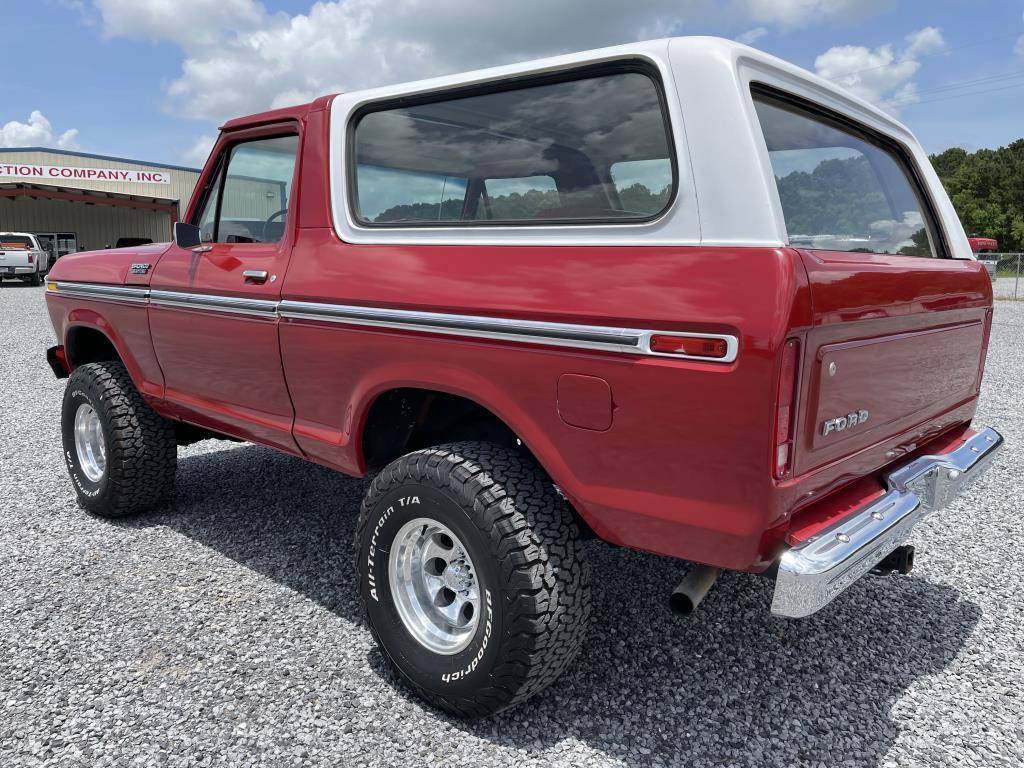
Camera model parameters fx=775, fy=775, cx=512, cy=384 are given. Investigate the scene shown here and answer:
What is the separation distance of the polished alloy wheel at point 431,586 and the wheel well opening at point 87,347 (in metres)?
2.65

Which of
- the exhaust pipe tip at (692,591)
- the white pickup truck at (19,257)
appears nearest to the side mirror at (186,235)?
the exhaust pipe tip at (692,591)

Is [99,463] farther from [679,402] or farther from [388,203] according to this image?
[679,402]

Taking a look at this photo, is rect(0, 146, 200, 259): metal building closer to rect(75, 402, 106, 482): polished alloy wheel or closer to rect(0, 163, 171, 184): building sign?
rect(0, 163, 171, 184): building sign

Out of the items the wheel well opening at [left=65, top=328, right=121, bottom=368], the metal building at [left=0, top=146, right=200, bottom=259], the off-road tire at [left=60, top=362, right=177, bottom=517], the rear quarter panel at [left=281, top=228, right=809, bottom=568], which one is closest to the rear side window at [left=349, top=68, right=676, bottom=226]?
the rear quarter panel at [left=281, top=228, right=809, bottom=568]

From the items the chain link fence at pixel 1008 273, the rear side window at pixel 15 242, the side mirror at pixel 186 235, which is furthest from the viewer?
the chain link fence at pixel 1008 273

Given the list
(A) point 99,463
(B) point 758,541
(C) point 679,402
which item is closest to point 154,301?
(A) point 99,463

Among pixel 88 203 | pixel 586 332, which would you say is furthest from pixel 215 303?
pixel 88 203

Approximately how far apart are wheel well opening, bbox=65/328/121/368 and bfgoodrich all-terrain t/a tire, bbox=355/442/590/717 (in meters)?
2.63

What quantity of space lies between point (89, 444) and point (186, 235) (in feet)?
5.32

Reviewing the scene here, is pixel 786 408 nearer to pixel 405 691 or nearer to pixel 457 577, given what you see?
pixel 457 577

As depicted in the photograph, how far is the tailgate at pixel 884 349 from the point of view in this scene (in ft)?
6.27

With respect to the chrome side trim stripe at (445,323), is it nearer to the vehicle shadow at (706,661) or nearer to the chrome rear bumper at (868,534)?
the chrome rear bumper at (868,534)

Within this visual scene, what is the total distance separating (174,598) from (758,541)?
2482 millimetres

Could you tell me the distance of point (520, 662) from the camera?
222 centimetres
